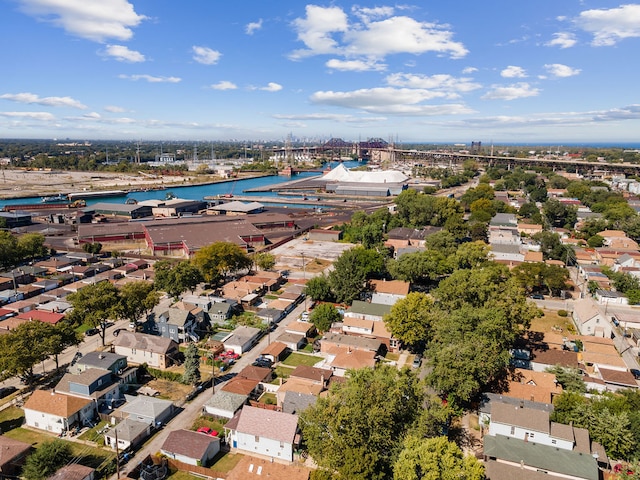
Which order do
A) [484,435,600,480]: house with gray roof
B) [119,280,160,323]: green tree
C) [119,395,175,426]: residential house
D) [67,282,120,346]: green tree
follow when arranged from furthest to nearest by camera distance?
1. [119,280,160,323]: green tree
2. [67,282,120,346]: green tree
3. [119,395,175,426]: residential house
4. [484,435,600,480]: house with gray roof

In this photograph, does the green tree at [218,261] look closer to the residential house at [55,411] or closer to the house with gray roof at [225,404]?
the house with gray roof at [225,404]

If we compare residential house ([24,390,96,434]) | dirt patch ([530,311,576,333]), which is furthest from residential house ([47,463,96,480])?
dirt patch ([530,311,576,333])

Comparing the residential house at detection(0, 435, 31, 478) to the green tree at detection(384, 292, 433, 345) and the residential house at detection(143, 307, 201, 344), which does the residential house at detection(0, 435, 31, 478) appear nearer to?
the residential house at detection(143, 307, 201, 344)

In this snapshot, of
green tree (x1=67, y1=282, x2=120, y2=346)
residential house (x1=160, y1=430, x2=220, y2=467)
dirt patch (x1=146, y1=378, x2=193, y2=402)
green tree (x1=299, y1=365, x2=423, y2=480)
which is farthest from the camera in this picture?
green tree (x1=67, y1=282, x2=120, y2=346)

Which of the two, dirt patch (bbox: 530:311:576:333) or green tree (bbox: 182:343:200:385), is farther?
dirt patch (bbox: 530:311:576:333)

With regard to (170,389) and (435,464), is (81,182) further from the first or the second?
(435,464)

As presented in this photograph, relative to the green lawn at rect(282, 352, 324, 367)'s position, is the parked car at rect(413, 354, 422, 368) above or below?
above
